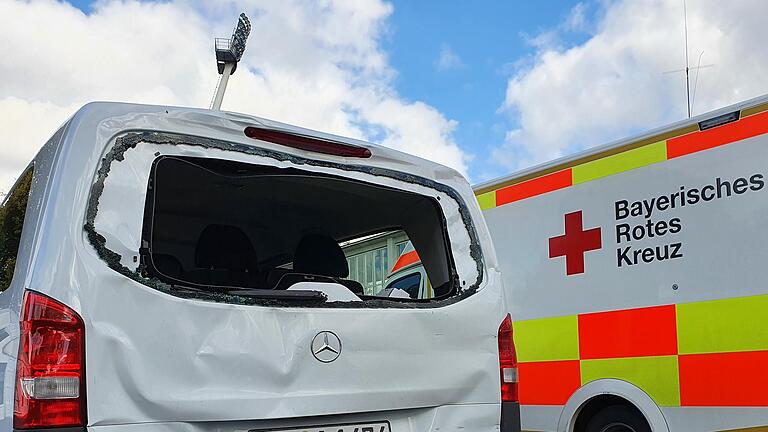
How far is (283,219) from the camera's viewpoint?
12.2 ft

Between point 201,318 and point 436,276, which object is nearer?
point 201,318

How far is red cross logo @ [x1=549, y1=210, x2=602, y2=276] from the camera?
14.6 ft

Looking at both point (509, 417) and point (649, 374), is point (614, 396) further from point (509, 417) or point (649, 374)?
point (509, 417)

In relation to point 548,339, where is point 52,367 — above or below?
below

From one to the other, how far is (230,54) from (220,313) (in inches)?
505

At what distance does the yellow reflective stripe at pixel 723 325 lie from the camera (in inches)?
141

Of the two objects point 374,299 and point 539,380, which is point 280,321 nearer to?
point 374,299

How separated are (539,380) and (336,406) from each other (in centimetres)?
288

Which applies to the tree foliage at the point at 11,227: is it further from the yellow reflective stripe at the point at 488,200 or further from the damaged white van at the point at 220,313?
the yellow reflective stripe at the point at 488,200

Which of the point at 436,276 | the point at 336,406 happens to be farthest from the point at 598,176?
the point at 336,406

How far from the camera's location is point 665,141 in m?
4.17

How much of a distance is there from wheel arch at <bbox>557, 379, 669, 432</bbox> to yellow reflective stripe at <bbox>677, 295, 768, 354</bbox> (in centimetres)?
36

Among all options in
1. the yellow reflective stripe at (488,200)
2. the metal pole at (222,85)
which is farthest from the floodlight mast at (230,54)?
the yellow reflective stripe at (488,200)

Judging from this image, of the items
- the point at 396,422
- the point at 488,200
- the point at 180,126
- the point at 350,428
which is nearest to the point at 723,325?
the point at 488,200
